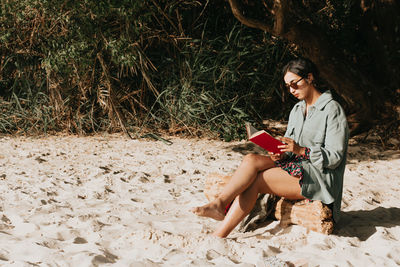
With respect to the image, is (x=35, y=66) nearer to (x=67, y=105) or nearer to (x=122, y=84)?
(x=67, y=105)

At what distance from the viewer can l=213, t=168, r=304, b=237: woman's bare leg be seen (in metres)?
3.14

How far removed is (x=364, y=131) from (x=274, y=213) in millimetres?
3560

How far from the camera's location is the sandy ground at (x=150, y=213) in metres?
2.86

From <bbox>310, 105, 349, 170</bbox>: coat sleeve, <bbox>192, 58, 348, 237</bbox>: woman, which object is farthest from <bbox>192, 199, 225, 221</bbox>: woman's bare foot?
<bbox>310, 105, 349, 170</bbox>: coat sleeve

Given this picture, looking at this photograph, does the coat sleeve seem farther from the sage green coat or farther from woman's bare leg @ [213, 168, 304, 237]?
woman's bare leg @ [213, 168, 304, 237]

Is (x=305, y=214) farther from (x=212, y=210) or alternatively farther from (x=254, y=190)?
(x=212, y=210)

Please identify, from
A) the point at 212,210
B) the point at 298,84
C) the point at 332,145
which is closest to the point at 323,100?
the point at 298,84

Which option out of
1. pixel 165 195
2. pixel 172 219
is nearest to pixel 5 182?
pixel 165 195

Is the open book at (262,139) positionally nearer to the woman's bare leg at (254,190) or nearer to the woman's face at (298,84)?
the woman's bare leg at (254,190)

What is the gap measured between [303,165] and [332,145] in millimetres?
252

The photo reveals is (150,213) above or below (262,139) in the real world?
below

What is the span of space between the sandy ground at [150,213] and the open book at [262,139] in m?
0.70

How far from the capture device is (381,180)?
4.91 m

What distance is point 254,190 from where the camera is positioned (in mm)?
3182
